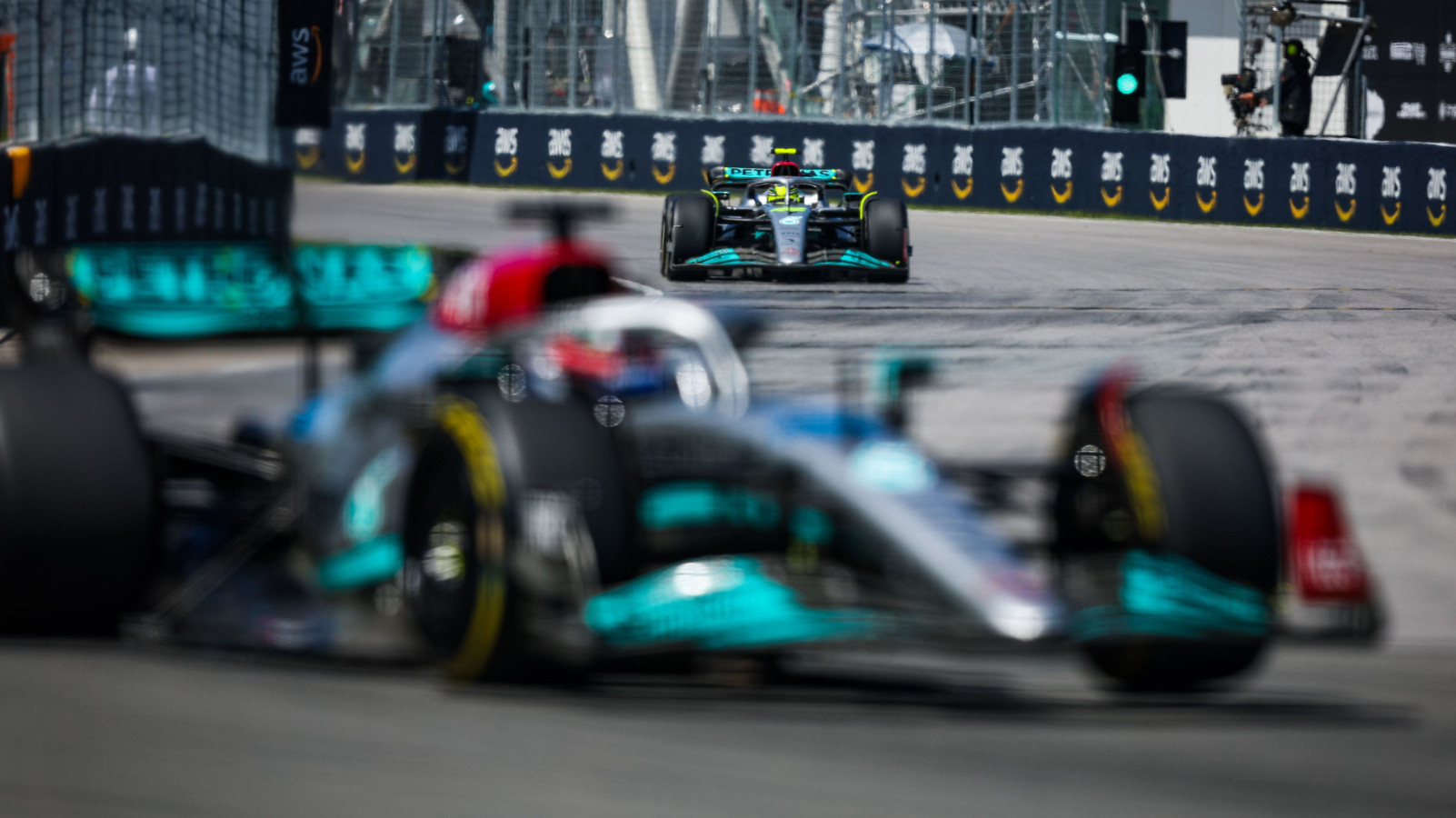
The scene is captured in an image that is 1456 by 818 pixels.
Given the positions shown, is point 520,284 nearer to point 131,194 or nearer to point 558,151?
point 131,194

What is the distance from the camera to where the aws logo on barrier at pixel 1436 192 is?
27.8m

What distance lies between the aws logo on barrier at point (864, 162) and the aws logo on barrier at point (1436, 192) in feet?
25.9

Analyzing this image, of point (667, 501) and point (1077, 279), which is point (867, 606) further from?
point (1077, 279)

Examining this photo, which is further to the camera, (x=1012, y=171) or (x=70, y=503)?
(x=1012, y=171)

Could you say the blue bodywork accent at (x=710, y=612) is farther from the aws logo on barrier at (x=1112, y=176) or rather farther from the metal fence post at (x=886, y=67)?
the metal fence post at (x=886, y=67)

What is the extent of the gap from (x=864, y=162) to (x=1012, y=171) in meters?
2.34

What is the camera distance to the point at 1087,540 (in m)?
5.03

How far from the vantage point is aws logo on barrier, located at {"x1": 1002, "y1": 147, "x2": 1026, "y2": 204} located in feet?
97.3

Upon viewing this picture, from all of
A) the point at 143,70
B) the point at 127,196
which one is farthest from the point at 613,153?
the point at 127,196

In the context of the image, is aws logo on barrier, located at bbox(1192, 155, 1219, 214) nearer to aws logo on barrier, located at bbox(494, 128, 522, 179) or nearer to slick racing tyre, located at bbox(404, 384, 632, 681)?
aws logo on barrier, located at bbox(494, 128, 522, 179)

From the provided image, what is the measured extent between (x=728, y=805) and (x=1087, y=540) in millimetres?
1584

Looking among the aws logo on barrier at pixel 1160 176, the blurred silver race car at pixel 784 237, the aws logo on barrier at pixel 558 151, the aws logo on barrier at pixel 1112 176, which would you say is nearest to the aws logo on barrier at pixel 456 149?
the aws logo on barrier at pixel 558 151

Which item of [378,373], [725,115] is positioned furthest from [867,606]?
[725,115]

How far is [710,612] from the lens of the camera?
14.1 feet
